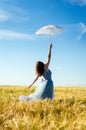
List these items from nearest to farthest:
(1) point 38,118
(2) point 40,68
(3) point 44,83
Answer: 1. (1) point 38,118
2. (2) point 40,68
3. (3) point 44,83

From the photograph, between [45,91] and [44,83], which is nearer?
[45,91]

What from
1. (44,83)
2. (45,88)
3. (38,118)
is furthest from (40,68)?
(38,118)

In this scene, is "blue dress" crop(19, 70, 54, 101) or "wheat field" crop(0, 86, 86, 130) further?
"blue dress" crop(19, 70, 54, 101)

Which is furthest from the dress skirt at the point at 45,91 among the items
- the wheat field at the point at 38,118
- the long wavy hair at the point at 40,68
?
the wheat field at the point at 38,118

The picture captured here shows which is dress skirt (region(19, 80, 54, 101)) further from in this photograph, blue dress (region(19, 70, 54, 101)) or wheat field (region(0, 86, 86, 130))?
wheat field (region(0, 86, 86, 130))

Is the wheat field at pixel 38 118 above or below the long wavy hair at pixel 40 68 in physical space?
below

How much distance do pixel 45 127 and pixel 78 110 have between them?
5.54 feet

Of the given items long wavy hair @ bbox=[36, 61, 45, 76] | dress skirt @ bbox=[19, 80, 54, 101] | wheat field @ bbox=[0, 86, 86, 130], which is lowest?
wheat field @ bbox=[0, 86, 86, 130]

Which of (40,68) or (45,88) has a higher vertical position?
(40,68)

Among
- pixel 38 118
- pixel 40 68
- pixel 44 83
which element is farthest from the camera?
pixel 44 83

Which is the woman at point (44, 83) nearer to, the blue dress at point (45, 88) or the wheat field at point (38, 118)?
the blue dress at point (45, 88)

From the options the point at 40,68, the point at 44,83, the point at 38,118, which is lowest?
the point at 38,118

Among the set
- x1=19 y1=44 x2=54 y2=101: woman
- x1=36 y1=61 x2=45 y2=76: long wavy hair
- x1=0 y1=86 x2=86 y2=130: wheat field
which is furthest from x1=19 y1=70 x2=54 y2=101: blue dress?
x1=0 y1=86 x2=86 y2=130: wheat field

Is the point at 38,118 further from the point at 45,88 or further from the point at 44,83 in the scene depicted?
the point at 44,83
